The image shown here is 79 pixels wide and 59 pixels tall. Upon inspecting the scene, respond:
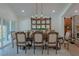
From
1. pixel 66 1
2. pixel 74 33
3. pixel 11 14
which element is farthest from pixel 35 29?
pixel 66 1

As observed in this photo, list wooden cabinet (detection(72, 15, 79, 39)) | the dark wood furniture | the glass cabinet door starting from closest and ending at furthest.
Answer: the glass cabinet door → the dark wood furniture → wooden cabinet (detection(72, 15, 79, 39))

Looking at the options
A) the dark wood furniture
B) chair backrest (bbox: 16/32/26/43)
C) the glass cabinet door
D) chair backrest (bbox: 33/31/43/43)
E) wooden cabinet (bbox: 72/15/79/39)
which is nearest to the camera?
the glass cabinet door

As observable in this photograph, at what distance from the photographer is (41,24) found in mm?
5891

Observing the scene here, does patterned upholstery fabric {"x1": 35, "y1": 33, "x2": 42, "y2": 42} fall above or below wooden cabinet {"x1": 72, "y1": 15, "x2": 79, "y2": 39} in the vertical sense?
below

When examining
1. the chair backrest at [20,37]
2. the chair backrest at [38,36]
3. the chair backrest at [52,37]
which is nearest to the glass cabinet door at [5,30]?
the chair backrest at [20,37]

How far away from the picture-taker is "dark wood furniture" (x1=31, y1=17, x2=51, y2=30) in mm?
5806

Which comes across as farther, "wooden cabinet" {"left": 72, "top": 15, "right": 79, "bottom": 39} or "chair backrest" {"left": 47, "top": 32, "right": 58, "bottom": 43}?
"chair backrest" {"left": 47, "top": 32, "right": 58, "bottom": 43}

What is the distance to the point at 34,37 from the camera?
6500mm

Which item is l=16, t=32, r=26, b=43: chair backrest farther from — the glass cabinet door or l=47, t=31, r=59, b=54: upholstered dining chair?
l=47, t=31, r=59, b=54: upholstered dining chair

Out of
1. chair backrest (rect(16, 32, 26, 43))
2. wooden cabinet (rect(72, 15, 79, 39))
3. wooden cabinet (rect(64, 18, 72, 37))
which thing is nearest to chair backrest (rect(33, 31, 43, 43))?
chair backrest (rect(16, 32, 26, 43))

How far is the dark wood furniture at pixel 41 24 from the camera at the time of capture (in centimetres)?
581

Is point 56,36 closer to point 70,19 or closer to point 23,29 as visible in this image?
point 70,19

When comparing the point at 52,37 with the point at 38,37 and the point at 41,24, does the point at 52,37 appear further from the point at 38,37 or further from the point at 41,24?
the point at 41,24

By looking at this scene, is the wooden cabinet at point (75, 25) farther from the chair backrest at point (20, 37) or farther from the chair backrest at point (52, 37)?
the chair backrest at point (20, 37)
